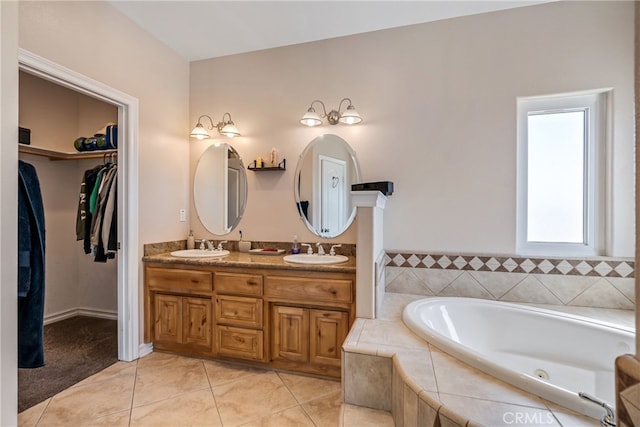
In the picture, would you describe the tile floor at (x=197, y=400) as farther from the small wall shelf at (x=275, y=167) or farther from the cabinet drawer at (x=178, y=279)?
the small wall shelf at (x=275, y=167)

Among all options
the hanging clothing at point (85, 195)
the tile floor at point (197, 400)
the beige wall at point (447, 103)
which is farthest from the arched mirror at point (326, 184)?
the hanging clothing at point (85, 195)

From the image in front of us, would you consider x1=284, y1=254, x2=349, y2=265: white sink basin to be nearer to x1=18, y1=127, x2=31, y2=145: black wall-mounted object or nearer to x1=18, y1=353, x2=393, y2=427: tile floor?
x1=18, y1=353, x2=393, y2=427: tile floor

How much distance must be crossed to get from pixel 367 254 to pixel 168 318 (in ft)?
5.81

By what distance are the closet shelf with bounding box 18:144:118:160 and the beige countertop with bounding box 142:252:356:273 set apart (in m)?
1.24

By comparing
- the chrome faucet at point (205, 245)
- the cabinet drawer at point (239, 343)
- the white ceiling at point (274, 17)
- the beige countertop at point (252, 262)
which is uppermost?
the white ceiling at point (274, 17)

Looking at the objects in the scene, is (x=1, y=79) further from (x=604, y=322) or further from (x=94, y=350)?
(x=604, y=322)

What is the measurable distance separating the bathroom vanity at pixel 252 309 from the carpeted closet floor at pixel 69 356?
403 millimetres

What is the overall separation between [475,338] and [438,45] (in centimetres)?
221

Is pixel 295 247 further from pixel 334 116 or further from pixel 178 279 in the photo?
pixel 334 116

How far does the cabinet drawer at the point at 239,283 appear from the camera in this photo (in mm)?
2287

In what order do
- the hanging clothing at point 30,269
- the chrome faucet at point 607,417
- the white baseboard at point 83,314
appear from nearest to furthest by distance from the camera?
1. the chrome faucet at point 607,417
2. the hanging clothing at point 30,269
3. the white baseboard at point 83,314

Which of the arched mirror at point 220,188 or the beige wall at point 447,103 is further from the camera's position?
the arched mirror at point 220,188

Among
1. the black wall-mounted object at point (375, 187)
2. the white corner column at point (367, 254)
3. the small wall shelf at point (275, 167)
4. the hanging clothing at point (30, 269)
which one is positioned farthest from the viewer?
the small wall shelf at point (275, 167)

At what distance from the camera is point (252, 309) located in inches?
90.4
